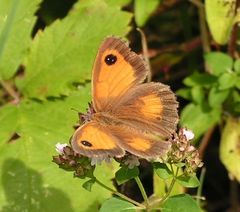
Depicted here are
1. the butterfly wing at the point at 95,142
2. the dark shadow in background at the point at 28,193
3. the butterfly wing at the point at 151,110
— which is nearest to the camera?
the butterfly wing at the point at 95,142

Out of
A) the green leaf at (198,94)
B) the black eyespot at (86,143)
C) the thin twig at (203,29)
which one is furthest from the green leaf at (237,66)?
the black eyespot at (86,143)

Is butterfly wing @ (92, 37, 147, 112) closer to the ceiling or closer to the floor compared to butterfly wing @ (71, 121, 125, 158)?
closer to the ceiling

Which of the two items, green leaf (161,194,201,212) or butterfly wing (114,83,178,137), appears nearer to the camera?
butterfly wing (114,83,178,137)

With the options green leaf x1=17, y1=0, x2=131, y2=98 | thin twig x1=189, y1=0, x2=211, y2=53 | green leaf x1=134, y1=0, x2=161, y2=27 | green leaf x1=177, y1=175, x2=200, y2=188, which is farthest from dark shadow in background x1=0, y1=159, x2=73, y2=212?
thin twig x1=189, y1=0, x2=211, y2=53

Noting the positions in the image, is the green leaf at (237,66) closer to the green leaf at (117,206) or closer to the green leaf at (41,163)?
the green leaf at (41,163)

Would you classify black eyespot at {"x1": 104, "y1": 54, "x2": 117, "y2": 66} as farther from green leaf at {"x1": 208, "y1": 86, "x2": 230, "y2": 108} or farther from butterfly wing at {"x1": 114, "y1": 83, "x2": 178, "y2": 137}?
green leaf at {"x1": 208, "y1": 86, "x2": 230, "y2": 108}

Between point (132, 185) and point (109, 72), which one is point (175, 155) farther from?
point (132, 185)
